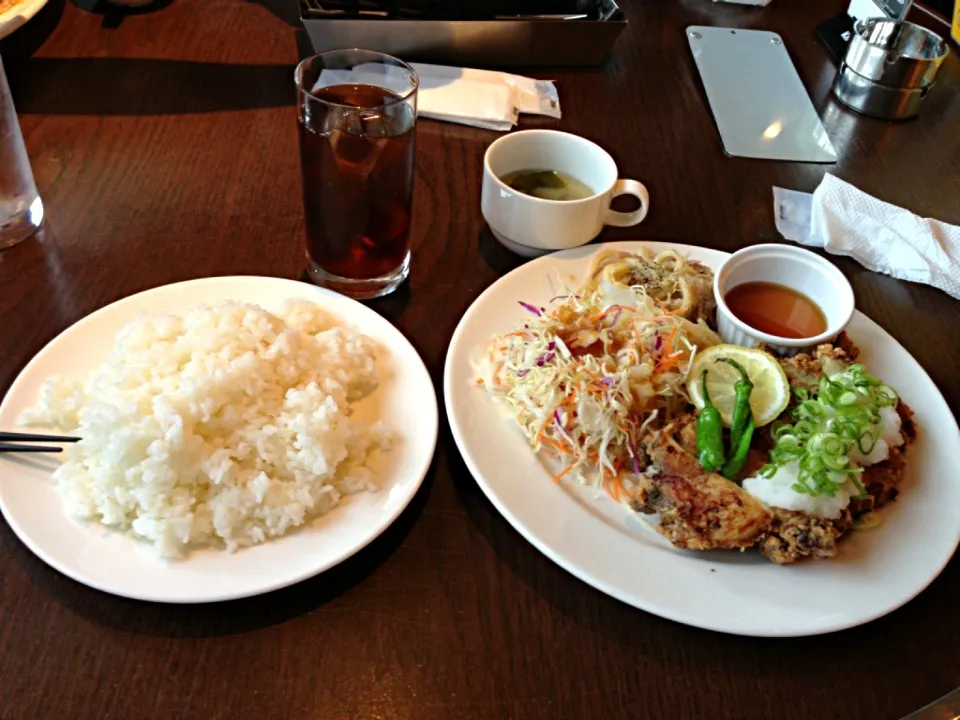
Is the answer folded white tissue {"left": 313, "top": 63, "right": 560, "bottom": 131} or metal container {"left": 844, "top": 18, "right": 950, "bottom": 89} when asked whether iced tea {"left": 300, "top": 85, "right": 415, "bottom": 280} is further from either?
metal container {"left": 844, "top": 18, "right": 950, "bottom": 89}

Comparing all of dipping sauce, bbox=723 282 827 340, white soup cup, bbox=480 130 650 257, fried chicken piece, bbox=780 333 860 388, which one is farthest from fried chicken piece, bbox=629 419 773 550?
white soup cup, bbox=480 130 650 257

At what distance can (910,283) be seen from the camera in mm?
1591

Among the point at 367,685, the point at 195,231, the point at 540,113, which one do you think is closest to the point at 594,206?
the point at 540,113

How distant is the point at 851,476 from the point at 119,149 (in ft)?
5.13

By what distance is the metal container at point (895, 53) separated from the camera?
1.98 meters

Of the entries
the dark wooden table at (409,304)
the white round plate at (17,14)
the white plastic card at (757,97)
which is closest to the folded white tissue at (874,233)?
the dark wooden table at (409,304)

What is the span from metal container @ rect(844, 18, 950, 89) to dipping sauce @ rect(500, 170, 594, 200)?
106 centimetres

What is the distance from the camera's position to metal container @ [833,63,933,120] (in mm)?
2023

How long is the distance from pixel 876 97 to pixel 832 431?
4.61 feet

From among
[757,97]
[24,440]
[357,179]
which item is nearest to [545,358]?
[357,179]

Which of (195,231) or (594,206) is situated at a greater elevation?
(594,206)

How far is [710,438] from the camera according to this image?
110 cm

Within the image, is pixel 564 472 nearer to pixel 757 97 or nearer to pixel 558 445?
pixel 558 445

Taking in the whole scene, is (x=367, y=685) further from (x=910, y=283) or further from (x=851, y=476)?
(x=910, y=283)
